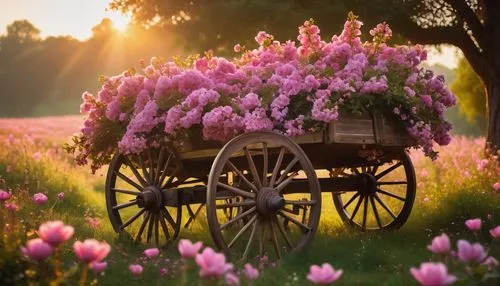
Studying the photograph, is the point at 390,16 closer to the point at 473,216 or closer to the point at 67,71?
the point at 473,216

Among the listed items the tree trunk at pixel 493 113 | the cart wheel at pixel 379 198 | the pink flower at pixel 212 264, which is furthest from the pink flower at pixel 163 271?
the tree trunk at pixel 493 113

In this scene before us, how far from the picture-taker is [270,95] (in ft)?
18.8

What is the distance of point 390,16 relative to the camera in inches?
414

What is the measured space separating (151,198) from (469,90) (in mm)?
17154

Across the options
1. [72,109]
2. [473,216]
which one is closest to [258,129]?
[473,216]

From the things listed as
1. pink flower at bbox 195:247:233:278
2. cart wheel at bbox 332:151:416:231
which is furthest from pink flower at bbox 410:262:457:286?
cart wheel at bbox 332:151:416:231

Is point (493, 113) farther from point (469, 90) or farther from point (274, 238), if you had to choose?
point (469, 90)

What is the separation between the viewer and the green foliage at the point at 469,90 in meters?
20.8

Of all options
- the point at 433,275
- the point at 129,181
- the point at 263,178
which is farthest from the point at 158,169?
the point at 433,275

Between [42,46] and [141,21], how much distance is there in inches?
1472

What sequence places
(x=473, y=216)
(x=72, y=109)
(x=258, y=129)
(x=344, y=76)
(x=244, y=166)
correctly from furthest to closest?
(x=72, y=109) → (x=473, y=216) → (x=244, y=166) → (x=344, y=76) → (x=258, y=129)

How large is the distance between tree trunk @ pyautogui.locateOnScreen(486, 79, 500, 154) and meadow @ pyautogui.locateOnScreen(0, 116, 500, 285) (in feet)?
1.80

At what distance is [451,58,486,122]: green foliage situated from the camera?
20.8m

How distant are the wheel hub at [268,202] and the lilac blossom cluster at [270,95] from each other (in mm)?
530
